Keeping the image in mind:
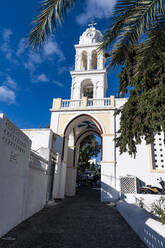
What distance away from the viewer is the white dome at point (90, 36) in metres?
17.3

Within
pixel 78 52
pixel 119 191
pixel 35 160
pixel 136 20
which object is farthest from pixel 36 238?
pixel 78 52

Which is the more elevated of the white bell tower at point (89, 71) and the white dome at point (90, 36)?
the white dome at point (90, 36)

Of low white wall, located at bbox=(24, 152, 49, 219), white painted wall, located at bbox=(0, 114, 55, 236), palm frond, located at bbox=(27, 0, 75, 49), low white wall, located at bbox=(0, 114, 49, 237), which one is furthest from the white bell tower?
palm frond, located at bbox=(27, 0, 75, 49)

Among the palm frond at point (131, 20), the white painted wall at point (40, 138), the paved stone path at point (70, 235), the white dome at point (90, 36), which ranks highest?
the white dome at point (90, 36)

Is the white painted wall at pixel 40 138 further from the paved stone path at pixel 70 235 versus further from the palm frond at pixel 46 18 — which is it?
the palm frond at pixel 46 18

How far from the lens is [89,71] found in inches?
614

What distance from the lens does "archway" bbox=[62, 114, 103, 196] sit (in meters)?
13.2

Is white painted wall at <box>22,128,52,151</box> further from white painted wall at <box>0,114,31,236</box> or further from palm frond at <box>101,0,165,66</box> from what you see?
palm frond at <box>101,0,165,66</box>

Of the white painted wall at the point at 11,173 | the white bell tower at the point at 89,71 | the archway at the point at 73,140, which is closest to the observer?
the white painted wall at the point at 11,173

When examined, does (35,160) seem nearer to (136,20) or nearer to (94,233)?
(94,233)

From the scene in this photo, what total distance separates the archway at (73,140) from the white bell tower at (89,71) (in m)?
2.41

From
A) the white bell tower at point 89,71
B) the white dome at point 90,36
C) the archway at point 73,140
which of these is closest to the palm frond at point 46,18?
the archway at point 73,140

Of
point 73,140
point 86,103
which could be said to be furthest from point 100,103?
point 73,140

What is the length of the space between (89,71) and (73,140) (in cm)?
657
